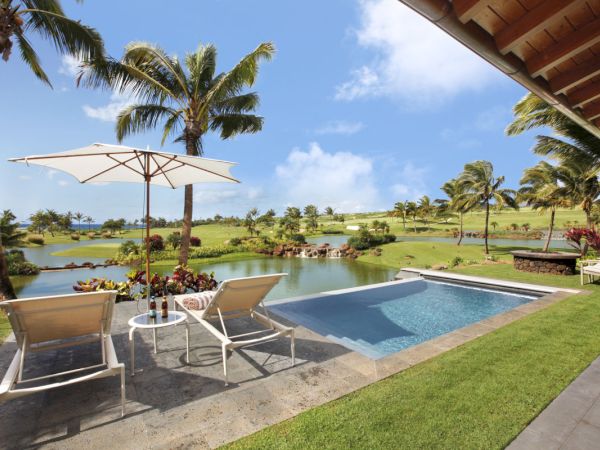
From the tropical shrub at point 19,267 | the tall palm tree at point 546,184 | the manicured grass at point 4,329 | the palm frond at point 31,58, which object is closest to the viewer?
the manicured grass at point 4,329

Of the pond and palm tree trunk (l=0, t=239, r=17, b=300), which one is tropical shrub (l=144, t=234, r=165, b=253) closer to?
the pond

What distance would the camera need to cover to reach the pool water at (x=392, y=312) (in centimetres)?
523

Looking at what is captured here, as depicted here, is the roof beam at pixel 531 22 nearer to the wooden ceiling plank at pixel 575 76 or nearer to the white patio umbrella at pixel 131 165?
the wooden ceiling plank at pixel 575 76

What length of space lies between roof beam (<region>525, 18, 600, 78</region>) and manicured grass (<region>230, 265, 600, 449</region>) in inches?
107

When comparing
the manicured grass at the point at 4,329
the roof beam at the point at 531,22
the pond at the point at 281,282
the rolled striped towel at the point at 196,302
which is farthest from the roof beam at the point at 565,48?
the pond at the point at 281,282

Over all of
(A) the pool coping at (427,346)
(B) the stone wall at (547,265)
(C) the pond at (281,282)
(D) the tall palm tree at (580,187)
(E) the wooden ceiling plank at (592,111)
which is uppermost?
(D) the tall palm tree at (580,187)

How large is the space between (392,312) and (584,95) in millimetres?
5193

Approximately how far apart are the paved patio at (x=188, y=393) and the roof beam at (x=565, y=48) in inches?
118

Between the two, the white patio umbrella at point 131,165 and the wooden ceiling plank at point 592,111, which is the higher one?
the wooden ceiling plank at point 592,111

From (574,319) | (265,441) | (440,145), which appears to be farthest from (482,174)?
(265,441)

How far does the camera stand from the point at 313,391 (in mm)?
2643

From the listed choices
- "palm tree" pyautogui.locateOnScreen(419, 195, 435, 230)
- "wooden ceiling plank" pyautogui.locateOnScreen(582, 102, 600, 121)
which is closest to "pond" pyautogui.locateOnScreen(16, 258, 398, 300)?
"wooden ceiling plank" pyautogui.locateOnScreen(582, 102, 600, 121)

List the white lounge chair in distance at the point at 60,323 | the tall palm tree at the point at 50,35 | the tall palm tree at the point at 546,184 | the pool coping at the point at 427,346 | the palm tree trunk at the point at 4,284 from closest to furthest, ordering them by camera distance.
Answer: the white lounge chair in distance at the point at 60,323
the pool coping at the point at 427,346
the palm tree trunk at the point at 4,284
the tall palm tree at the point at 50,35
the tall palm tree at the point at 546,184

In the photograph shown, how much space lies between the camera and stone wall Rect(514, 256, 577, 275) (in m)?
9.62
